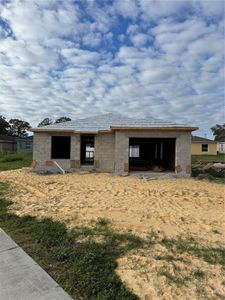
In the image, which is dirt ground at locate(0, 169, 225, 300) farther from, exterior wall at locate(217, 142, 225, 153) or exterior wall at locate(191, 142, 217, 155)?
exterior wall at locate(217, 142, 225, 153)

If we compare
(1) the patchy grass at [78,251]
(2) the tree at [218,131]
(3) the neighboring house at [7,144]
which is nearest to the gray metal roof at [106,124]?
(1) the patchy grass at [78,251]

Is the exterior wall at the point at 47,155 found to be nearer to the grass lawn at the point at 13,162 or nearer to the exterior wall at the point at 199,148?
the grass lawn at the point at 13,162

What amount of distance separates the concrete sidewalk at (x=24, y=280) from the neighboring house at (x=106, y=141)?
11.2m

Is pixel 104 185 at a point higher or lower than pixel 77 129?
lower

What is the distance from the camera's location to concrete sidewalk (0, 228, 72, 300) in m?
2.88

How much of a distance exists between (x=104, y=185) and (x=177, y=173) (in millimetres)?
5511

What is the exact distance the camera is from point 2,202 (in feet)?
24.6

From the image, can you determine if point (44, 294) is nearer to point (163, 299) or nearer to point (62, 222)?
point (163, 299)

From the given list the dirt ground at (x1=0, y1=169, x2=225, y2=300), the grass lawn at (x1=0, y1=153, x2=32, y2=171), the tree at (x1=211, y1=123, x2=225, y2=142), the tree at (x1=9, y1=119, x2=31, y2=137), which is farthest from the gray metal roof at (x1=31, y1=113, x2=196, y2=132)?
the tree at (x1=211, y1=123, x2=225, y2=142)

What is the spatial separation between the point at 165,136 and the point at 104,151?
406cm

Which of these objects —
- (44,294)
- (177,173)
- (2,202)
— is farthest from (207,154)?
(44,294)

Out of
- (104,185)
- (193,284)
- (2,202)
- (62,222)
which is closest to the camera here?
(193,284)

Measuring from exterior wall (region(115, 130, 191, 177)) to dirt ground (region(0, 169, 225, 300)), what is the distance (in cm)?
397

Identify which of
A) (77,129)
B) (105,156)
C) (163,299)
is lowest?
(163,299)
